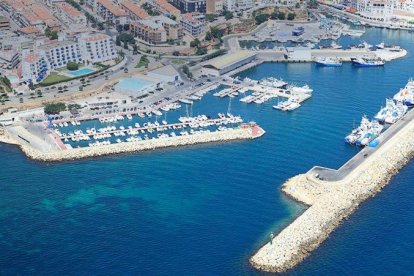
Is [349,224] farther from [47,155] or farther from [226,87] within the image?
[226,87]

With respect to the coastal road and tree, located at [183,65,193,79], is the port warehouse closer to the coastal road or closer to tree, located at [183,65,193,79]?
tree, located at [183,65,193,79]

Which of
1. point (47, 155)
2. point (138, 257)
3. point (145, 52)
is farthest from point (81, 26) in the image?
point (138, 257)

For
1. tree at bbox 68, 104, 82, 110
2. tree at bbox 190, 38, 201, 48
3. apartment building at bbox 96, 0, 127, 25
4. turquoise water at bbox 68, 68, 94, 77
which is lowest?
tree at bbox 68, 104, 82, 110

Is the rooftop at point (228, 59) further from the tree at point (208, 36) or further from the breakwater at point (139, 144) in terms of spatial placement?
the breakwater at point (139, 144)

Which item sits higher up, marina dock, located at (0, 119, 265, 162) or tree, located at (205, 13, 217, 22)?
tree, located at (205, 13, 217, 22)

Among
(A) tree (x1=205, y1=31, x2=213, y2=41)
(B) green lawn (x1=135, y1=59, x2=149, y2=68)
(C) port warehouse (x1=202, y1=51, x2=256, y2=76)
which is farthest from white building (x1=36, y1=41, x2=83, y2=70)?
(A) tree (x1=205, y1=31, x2=213, y2=41)

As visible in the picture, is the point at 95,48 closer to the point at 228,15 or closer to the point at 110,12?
the point at 110,12
